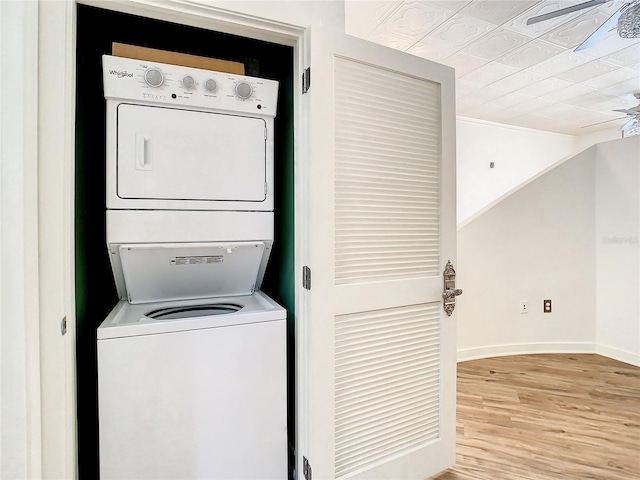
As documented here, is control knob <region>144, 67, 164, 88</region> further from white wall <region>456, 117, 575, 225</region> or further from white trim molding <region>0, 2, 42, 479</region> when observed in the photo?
white wall <region>456, 117, 575, 225</region>

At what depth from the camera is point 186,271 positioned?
1.61 metres

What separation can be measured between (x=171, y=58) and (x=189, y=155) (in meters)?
0.43

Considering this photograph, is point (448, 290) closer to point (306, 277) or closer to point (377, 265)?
point (377, 265)

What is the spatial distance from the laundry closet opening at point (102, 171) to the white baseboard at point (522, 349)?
2.14 metres

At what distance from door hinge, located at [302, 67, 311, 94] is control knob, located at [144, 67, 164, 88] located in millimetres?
562

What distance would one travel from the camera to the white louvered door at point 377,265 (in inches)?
55.0

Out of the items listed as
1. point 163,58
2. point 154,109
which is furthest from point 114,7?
point 154,109

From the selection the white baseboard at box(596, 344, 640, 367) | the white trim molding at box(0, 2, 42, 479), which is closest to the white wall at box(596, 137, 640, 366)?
Answer: the white baseboard at box(596, 344, 640, 367)

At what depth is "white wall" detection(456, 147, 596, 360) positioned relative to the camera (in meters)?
3.25

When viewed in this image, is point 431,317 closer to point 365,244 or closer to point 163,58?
point 365,244

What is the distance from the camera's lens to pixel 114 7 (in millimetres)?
1245

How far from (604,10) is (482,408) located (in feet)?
9.13

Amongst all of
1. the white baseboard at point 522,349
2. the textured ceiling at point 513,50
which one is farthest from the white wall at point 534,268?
the textured ceiling at point 513,50

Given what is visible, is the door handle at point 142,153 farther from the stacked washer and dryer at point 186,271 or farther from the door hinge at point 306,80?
the door hinge at point 306,80
